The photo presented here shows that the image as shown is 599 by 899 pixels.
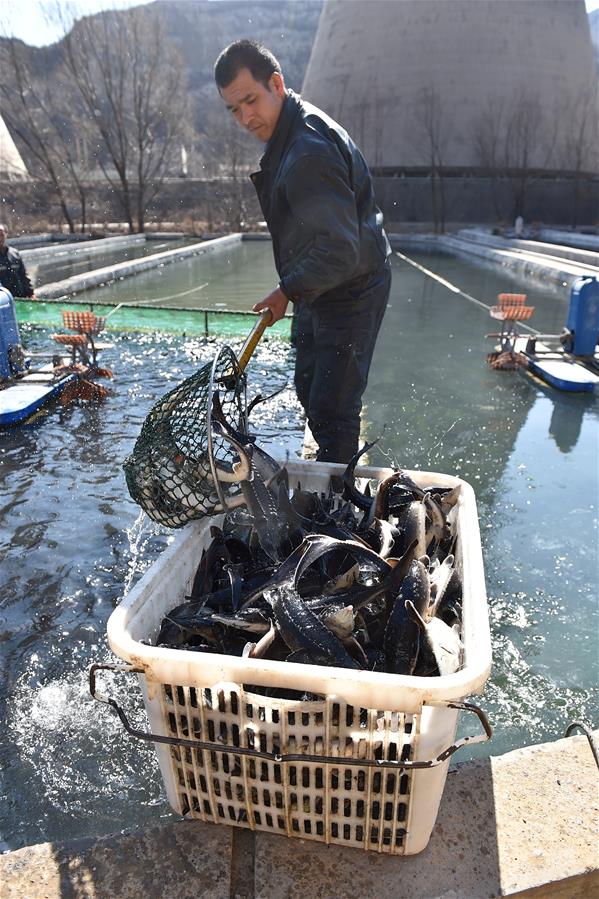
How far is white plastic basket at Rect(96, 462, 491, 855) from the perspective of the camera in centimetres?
138

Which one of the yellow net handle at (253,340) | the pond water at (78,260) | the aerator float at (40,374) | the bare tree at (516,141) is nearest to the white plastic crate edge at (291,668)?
the yellow net handle at (253,340)

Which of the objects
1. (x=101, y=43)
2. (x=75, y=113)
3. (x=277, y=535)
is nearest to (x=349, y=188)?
(x=277, y=535)

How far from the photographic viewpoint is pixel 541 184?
4034 cm

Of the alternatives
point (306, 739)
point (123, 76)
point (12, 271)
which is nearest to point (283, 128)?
point (306, 739)

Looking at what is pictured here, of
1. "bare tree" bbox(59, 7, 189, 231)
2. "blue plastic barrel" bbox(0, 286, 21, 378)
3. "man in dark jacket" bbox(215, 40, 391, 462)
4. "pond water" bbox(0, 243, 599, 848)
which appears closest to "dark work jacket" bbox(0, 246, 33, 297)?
"pond water" bbox(0, 243, 599, 848)

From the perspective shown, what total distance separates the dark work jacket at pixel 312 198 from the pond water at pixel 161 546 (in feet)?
6.20

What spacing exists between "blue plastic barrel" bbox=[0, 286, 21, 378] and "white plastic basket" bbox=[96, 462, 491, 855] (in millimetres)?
6024

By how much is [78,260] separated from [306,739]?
23914mm

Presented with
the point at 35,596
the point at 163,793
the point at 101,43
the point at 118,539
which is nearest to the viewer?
the point at 163,793

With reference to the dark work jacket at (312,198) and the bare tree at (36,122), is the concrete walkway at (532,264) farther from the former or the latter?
the bare tree at (36,122)

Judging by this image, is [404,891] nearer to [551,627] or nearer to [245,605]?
[245,605]

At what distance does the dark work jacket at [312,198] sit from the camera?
9.18ft

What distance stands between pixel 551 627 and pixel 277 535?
174 cm

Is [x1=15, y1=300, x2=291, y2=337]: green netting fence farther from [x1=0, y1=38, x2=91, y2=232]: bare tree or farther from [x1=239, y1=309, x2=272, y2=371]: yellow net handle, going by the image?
[x1=0, y1=38, x2=91, y2=232]: bare tree
